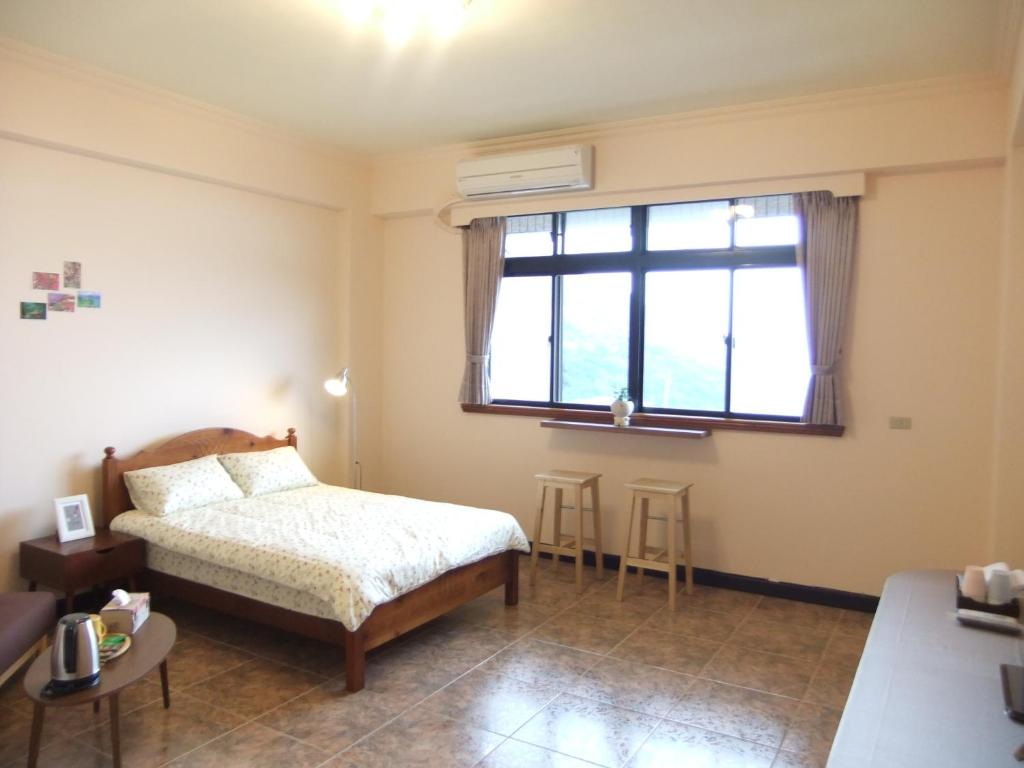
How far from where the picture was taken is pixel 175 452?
171 inches

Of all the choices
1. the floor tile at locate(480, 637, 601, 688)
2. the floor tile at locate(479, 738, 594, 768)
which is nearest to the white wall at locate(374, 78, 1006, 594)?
the floor tile at locate(480, 637, 601, 688)

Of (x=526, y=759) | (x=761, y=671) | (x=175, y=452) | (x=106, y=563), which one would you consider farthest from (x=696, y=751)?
(x=175, y=452)

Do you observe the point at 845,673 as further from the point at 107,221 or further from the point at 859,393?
the point at 107,221

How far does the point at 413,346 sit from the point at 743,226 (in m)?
2.65

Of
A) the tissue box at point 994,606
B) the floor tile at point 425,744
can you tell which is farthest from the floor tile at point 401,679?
the tissue box at point 994,606

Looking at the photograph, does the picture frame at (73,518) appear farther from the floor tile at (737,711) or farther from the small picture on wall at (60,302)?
the floor tile at (737,711)

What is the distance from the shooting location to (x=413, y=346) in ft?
18.8

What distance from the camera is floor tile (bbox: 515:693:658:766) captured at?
2.67 meters

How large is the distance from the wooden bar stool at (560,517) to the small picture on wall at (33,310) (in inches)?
116

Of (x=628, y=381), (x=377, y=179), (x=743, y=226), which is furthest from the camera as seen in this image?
(x=377, y=179)

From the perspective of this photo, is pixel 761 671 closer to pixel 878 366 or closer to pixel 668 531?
pixel 668 531

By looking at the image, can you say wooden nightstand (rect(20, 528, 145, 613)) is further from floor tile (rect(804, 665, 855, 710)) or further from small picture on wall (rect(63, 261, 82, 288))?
floor tile (rect(804, 665, 855, 710))

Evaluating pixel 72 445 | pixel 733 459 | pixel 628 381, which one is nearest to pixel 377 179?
pixel 628 381

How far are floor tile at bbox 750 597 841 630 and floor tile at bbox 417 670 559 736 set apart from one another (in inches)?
61.3
